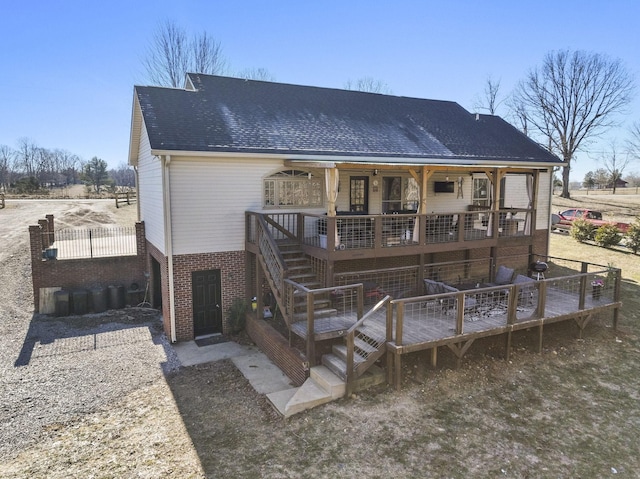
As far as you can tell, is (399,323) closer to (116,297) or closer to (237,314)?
(237,314)

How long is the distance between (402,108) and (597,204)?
34844 mm

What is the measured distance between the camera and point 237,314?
39.9 ft

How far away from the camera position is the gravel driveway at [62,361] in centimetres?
798

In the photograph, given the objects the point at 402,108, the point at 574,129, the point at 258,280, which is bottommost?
the point at 258,280

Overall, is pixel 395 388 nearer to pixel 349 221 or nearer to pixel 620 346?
pixel 349 221

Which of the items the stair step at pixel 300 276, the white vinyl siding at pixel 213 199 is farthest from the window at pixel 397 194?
the stair step at pixel 300 276

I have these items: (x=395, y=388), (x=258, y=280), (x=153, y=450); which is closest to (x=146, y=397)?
(x=153, y=450)

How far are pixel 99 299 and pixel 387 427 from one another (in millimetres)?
11285

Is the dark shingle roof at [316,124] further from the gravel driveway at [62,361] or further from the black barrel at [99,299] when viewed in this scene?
the black barrel at [99,299]

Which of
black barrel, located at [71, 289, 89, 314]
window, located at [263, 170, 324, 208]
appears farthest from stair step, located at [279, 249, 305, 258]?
black barrel, located at [71, 289, 89, 314]

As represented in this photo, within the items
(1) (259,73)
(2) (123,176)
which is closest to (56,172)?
(2) (123,176)

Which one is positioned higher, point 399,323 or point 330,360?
point 399,323

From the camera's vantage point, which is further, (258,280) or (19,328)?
(19,328)

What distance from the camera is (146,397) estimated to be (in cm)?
864
